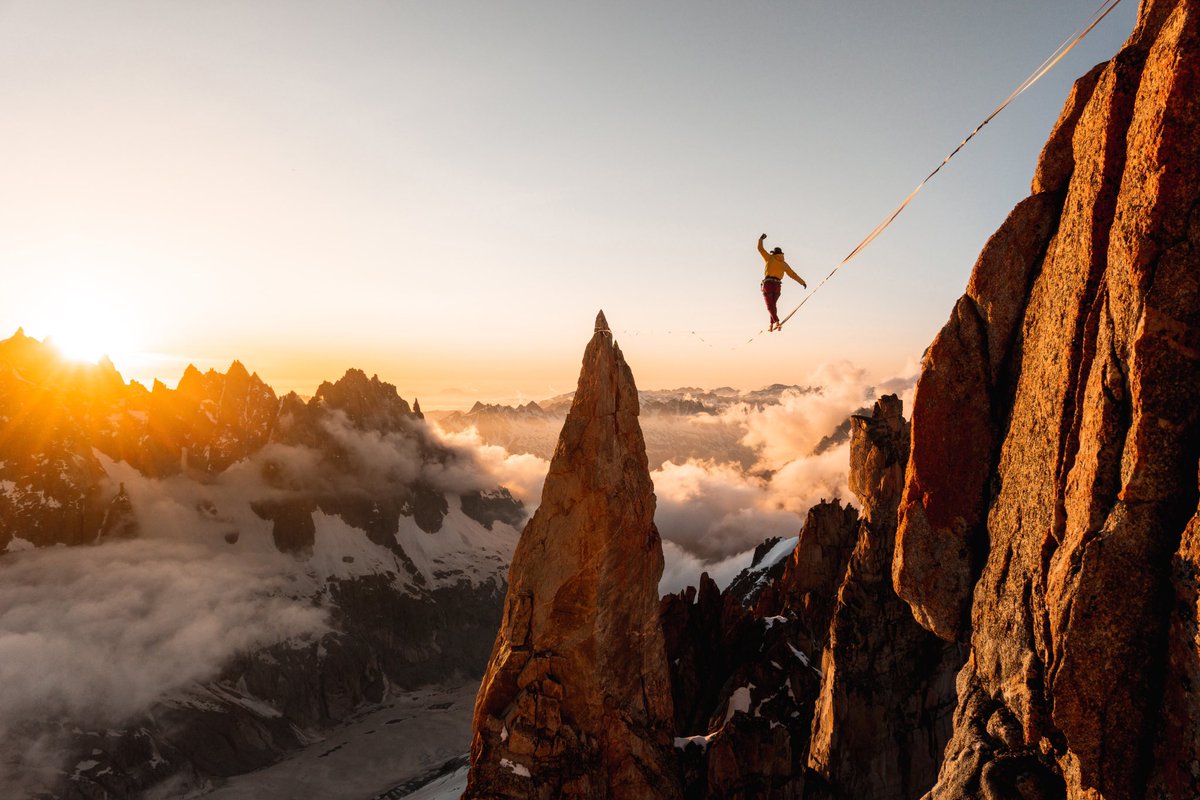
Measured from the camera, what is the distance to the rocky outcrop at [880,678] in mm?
52156

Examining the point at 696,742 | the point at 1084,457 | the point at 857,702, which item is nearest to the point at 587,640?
the point at 696,742

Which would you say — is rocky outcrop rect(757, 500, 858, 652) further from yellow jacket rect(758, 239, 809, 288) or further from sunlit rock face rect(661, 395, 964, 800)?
yellow jacket rect(758, 239, 809, 288)

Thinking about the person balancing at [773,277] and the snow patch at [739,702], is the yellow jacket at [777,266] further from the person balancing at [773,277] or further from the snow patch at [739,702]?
the snow patch at [739,702]

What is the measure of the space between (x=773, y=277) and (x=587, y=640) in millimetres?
27068

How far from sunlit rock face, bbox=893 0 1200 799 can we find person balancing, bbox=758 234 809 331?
12.1 m

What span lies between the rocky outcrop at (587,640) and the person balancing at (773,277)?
19430 mm

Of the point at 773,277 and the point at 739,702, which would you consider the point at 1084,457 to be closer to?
the point at 773,277

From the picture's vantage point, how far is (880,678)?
5344 cm

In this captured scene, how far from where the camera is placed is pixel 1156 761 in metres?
13.0

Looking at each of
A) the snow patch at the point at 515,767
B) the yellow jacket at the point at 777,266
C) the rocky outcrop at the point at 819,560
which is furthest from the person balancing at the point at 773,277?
the rocky outcrop at the point at 819,560

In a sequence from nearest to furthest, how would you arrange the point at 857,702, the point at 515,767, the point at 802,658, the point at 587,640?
the point at 515,767, the point at 587,640, the point at 857,702, the point at 802,658

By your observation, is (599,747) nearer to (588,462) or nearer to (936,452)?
(588,462)

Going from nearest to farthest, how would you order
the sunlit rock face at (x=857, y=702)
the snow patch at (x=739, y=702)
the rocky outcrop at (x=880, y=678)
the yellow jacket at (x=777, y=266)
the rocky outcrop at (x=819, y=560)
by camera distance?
1. the yellow jacket at (x=777, y=266)
2. the sunlit rock face at (x=857, y=702)
3. the rocky outcrop at (x=880, y=678)
4. the snow patch at (x=739, y=702)
5. the rocky outcrop at (x=819, y=560)

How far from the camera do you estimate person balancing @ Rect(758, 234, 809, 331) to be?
31.4 meters
